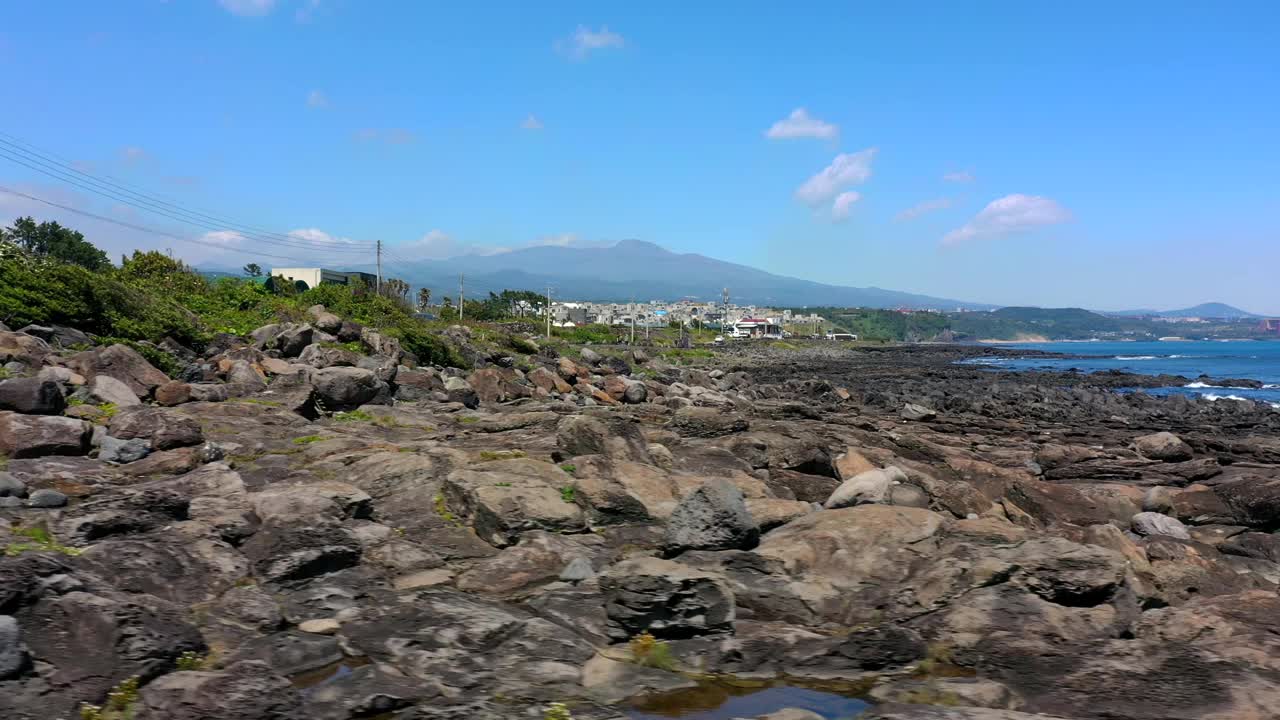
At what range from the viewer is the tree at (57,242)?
8838 cm

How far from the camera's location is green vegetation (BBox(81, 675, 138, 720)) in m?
6.68

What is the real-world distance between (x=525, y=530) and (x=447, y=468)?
134 inches

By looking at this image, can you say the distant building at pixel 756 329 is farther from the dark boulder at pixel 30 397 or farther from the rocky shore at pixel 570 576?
the dark boulder at pixel 30 397

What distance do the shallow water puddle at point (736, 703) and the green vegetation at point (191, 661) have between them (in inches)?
155

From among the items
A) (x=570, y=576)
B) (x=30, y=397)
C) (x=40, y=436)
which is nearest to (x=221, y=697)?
(x=570, y=576)

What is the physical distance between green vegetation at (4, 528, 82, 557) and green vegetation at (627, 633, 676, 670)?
20.4 feet

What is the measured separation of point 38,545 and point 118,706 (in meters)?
3.78

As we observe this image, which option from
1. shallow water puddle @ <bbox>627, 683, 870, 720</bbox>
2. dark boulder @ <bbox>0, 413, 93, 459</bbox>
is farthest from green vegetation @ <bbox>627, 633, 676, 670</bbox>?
dark boulder @ <bbox>0, 413, 93, 459</bbox>

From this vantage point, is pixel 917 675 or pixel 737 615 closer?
pixel 917 675

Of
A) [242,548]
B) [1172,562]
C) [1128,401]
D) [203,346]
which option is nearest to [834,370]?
[1128,401]

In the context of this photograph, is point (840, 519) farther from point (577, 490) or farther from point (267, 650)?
point (267, 650)

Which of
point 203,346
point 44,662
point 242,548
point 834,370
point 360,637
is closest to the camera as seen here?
point 44,662

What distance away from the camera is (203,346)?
32.0 meters

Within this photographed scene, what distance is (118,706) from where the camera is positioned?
682cm
